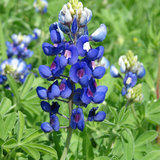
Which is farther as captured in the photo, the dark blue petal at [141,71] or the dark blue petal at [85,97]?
the dark blue petal at [141,71]

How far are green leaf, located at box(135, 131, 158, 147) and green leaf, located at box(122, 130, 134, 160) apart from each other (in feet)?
0.54

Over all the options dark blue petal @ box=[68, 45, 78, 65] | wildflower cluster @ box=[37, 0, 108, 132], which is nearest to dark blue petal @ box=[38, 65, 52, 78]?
wildflower cluster @ box=[37, 0, 108, 132]

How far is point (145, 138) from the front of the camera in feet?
5.96

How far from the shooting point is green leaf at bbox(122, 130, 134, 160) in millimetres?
1594

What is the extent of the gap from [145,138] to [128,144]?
219mm

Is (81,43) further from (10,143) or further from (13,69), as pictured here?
(13,69)

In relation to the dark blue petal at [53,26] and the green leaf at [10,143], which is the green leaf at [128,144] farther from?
the dark blue petal at [53,26]

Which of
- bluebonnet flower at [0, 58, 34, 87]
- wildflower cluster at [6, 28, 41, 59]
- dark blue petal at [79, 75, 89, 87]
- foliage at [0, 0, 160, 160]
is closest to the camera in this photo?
dark blue petal at [79, 75, 89, 87]

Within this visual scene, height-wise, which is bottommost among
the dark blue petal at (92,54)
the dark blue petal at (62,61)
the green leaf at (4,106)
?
the green leaf at (4,106)

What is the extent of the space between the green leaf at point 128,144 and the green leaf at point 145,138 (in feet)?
0.54

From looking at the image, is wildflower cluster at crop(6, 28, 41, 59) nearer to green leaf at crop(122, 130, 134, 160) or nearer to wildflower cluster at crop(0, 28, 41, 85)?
wildflower cluster at crop(0, 28, 41, 85)

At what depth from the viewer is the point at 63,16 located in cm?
135

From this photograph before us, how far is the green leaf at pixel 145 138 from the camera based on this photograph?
179cm

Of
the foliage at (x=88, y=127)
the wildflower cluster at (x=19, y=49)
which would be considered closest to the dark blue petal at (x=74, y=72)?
the foliage at (x=88, y=127)
